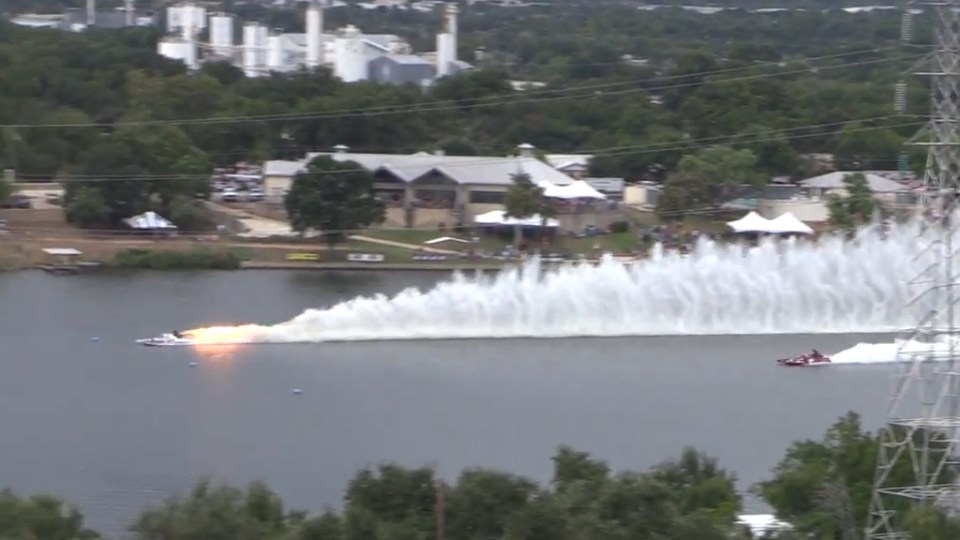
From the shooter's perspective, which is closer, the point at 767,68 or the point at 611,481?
the point at 611,481

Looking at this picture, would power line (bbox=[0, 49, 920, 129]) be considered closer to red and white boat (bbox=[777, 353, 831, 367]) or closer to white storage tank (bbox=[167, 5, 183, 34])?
red and white boat (bbox=[777, 353, 831, 367])

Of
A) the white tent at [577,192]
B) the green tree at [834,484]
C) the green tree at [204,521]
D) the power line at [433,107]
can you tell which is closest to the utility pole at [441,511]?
the green tree at [204,521]

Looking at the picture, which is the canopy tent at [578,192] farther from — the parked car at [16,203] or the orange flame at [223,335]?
the orange flame at [223,335]

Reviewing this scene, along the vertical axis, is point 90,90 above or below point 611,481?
above

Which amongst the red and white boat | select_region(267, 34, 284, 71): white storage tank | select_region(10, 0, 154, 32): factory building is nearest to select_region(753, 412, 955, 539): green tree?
the red and white boat

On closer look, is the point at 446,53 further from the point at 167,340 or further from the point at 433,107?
the point at 167,340

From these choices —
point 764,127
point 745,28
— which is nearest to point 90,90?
point 764,127

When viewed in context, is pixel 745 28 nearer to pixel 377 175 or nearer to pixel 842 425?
pixel 377 175
